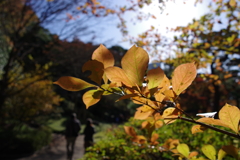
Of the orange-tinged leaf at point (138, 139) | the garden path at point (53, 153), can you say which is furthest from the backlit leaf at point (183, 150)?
the garden path at point (53, 153)

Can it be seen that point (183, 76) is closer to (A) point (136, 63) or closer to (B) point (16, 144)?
(A) point (136, 63)

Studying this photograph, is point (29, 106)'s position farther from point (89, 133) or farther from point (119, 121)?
point (119, 121)

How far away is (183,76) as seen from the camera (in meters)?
0.41

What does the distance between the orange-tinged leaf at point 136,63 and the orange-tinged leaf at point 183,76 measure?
9 cm

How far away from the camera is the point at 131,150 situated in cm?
167

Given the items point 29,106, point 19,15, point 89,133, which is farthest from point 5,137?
point 19,15

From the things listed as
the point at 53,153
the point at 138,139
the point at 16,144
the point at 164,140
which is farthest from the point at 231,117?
the point at 53,153

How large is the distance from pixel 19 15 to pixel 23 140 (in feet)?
15.6

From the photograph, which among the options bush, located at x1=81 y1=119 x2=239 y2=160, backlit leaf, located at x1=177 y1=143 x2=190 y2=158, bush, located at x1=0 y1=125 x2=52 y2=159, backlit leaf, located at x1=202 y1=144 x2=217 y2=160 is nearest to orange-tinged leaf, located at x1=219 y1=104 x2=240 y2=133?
backlit leaf, located at x1=202 y1=144 x2=217 y2=160

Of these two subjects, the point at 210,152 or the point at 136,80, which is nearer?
the point at 136,80

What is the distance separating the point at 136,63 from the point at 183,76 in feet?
0.39

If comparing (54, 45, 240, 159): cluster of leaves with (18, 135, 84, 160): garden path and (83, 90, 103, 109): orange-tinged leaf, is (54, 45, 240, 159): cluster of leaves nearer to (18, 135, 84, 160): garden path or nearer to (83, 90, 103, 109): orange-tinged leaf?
(83, 90, 103, 109): orange-tinged leaf

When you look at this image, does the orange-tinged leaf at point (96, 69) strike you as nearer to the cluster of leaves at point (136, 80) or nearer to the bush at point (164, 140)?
the cluster of leaves at point (136, 80)

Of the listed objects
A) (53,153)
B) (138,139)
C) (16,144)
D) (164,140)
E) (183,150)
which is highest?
(183,150)
